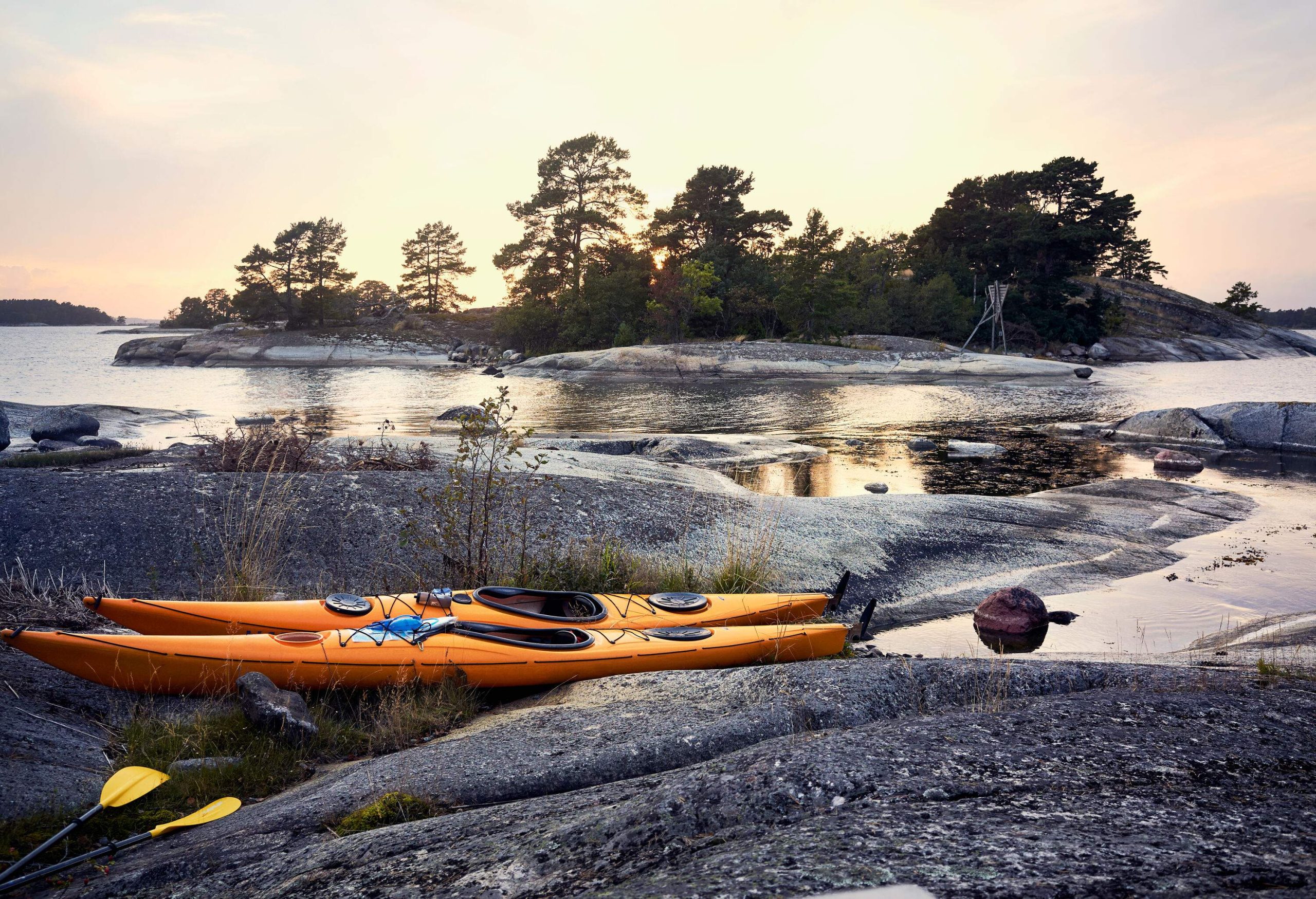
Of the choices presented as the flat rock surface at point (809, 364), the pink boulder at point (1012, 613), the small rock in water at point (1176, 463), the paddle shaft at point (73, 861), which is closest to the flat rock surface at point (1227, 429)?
the small rock in water at point (1176, 463)

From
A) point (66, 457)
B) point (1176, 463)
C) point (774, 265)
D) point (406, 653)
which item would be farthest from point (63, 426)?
point (774, 265)

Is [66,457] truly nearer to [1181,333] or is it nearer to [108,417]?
[108,417]

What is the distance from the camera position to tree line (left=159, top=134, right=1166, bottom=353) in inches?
1827

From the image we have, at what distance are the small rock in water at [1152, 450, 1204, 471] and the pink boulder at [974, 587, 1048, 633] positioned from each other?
9601 millimetres

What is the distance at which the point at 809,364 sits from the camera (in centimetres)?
3769

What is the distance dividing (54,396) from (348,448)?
2439 centimetres

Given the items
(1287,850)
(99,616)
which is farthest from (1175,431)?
(99,616)

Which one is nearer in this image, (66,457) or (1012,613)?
(1012,613)

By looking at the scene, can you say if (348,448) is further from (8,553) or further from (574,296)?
(574,296)

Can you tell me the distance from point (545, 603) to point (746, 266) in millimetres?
43631

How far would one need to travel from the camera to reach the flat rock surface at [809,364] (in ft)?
120

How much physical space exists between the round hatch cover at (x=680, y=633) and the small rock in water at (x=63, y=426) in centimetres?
1475

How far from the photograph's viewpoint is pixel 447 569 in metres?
6.59

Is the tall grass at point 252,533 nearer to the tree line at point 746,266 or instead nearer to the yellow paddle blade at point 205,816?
the yellow paddle blade at point 205,816
